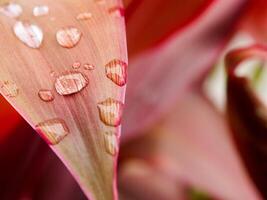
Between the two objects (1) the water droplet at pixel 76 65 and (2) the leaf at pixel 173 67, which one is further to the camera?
(2) the leaf at pixel 173 67

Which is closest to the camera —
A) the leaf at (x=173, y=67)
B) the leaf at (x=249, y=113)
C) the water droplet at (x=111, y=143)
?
the water droplet at (x=111, y=143)

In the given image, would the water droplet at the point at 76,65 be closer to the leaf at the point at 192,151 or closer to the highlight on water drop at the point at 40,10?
the highlight on water drop at the point at 40,10

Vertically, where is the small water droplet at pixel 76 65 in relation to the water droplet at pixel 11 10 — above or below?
below

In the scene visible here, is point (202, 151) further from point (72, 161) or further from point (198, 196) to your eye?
point (72, 161)

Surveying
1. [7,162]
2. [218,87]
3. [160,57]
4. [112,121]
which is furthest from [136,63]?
[218,87]

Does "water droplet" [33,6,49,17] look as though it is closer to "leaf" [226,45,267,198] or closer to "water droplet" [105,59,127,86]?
"water droplet" [105,59,127,86]

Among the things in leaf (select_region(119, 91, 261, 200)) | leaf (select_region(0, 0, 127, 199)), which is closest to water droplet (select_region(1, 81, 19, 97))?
leaf (select_region(0, 0, 127, 199))

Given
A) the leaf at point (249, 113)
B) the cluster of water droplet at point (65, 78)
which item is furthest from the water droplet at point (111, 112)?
the leaf at point (249, 113)

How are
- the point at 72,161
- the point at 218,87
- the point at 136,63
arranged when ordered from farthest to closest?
the point at 218,87 < the point at 136,63 < the point at 72,161
